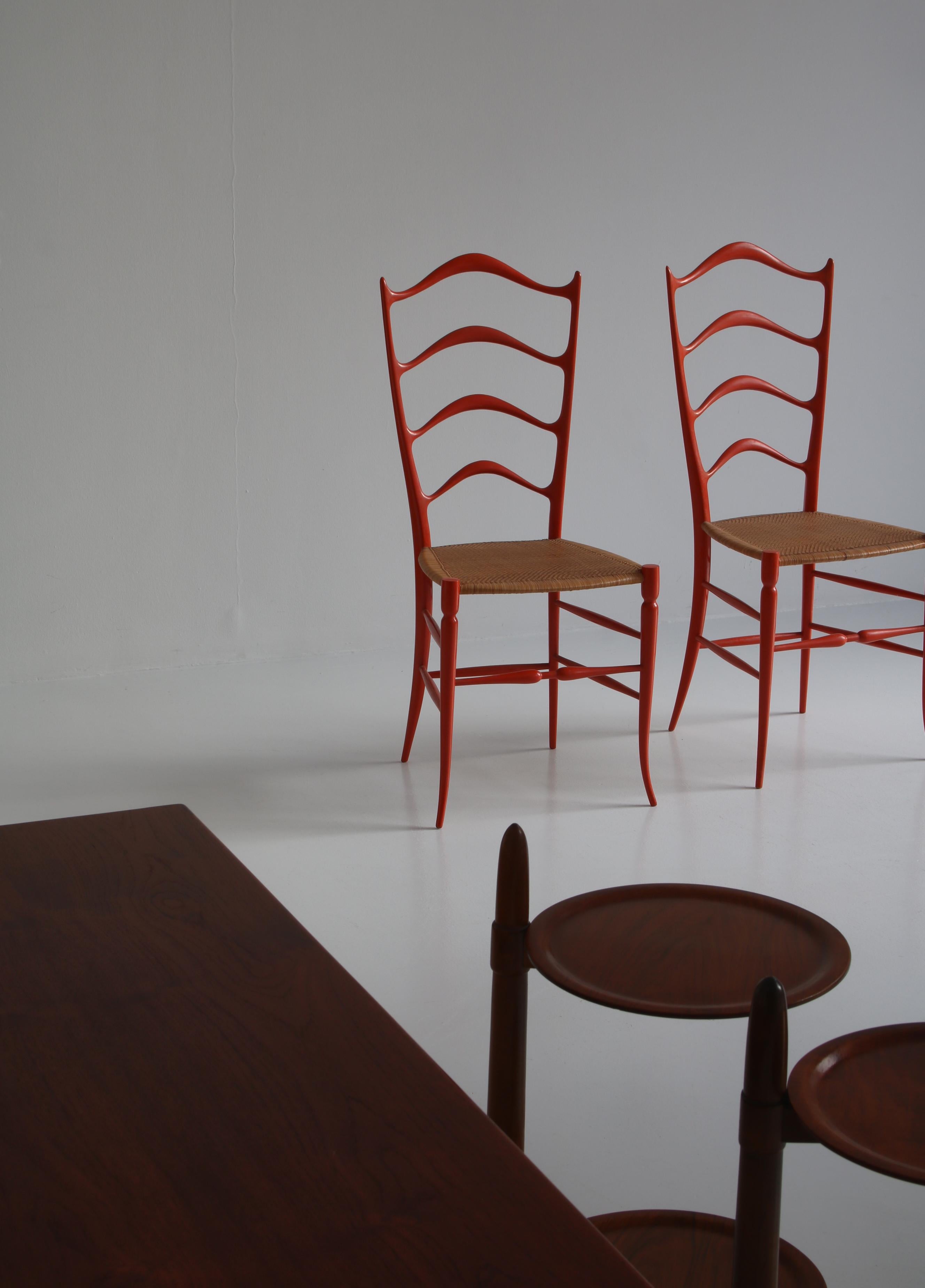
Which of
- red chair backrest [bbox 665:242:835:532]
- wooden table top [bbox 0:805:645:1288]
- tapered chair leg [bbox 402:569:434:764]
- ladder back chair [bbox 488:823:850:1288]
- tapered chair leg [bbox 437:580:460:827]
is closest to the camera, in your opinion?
wooden table top [bbox 0:805:645:1288]

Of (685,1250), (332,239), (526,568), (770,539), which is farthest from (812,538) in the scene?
(685,1250)

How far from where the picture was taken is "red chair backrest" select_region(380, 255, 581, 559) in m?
2.23

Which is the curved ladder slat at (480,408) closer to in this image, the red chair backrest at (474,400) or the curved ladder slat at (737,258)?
the red chair backrest at (474,400)

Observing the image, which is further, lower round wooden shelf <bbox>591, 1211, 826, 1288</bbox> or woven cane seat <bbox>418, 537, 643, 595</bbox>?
woven cane seat <bbox>418, 537, 643, 595</bbox>

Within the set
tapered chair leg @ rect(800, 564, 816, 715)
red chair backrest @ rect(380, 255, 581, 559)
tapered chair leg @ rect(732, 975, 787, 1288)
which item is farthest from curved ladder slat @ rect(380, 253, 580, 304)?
tapered chair leg @ rect(732, 975, 787, 1288)

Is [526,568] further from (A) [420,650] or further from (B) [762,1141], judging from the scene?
(B) [762,1141]

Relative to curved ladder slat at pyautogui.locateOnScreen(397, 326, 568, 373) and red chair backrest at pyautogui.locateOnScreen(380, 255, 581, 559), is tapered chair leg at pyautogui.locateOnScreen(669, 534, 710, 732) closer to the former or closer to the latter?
red chair backrest at pyautogui.locateOnScreen(380, 255, 581, 559)

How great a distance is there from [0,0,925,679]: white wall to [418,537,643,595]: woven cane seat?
1007 mm

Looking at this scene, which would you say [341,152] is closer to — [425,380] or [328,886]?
[425,380]

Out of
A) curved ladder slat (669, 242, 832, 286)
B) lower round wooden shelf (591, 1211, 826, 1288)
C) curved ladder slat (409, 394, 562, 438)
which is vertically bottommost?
lower round wooden shelf (591, 1211, 826, 1288)

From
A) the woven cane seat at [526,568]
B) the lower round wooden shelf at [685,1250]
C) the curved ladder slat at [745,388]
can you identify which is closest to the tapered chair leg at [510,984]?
the lower round wooden shelf at [685,1250]

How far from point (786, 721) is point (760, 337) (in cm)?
145

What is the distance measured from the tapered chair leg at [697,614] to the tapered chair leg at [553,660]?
0.28 metres

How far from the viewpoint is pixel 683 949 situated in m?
0.87
